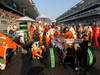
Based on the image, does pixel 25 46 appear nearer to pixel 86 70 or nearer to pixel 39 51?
pixel 39 51

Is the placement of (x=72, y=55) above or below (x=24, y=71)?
above

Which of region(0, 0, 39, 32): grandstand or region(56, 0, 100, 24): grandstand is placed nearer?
region(0, 0, 39, 32): grandstand

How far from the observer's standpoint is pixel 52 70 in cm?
835

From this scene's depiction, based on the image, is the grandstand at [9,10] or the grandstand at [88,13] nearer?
the grandstand at [9,10]

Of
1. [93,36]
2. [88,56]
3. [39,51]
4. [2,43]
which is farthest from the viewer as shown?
[93,36]

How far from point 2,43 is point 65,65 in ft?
9.10

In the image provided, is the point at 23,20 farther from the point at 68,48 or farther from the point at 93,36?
the point at 68,48

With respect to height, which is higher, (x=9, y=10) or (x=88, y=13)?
(x=9, y=10)

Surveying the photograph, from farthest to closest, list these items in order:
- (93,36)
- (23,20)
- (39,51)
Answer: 1. (23,20)
2. (93,36)
3. (39,51)

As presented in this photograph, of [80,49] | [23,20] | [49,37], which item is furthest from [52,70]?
[23,20]

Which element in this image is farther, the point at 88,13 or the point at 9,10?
the point at 88,13

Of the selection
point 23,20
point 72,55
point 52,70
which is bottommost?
point 52,70

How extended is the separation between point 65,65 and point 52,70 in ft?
3.88

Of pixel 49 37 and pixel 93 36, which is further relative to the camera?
pixel 93 36
